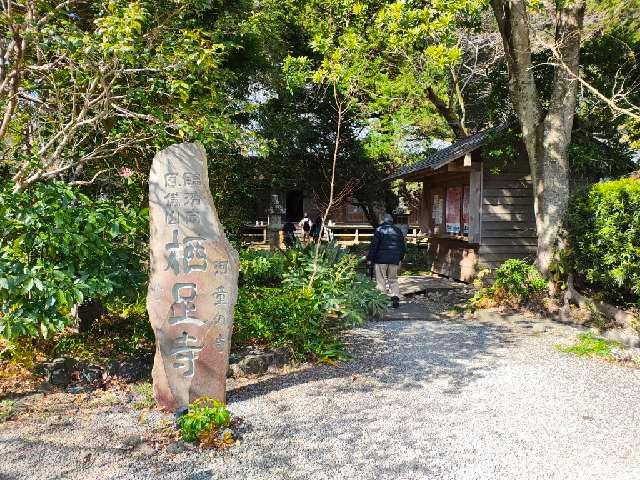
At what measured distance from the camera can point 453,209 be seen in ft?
44.7

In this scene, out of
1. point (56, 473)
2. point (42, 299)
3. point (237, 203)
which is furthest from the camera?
point (237, 203)

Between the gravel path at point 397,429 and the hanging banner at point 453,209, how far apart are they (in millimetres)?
7019

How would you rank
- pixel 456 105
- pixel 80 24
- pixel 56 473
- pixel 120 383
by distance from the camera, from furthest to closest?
pixel 456 105 < pixel 80 24 < pixel 120 383 < pixel 56 473

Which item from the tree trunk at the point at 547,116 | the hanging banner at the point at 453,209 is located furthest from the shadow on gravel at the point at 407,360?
the hanging banner at the point at 453,209

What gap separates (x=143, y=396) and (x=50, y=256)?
5.45 ft

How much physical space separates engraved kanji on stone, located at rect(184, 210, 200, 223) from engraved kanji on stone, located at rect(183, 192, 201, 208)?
6 centimetres

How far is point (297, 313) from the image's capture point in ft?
21.1

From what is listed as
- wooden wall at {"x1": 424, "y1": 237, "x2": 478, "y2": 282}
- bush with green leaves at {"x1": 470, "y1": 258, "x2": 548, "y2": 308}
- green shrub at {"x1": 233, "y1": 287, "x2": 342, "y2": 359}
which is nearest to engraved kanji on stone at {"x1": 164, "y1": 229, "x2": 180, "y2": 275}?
green shrub at {"x1": 233, "y1": 287, "x2": 342, "y2": 359}

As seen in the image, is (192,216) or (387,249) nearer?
(192,216)

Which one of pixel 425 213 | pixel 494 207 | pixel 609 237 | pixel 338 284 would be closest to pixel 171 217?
pixel 338 284

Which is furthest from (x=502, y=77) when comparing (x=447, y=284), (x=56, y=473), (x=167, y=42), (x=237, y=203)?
(x=56, y=473)

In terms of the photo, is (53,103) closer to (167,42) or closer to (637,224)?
(167,42)

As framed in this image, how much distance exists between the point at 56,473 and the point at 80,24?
6.48m

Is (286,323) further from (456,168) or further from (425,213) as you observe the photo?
(425,213)
